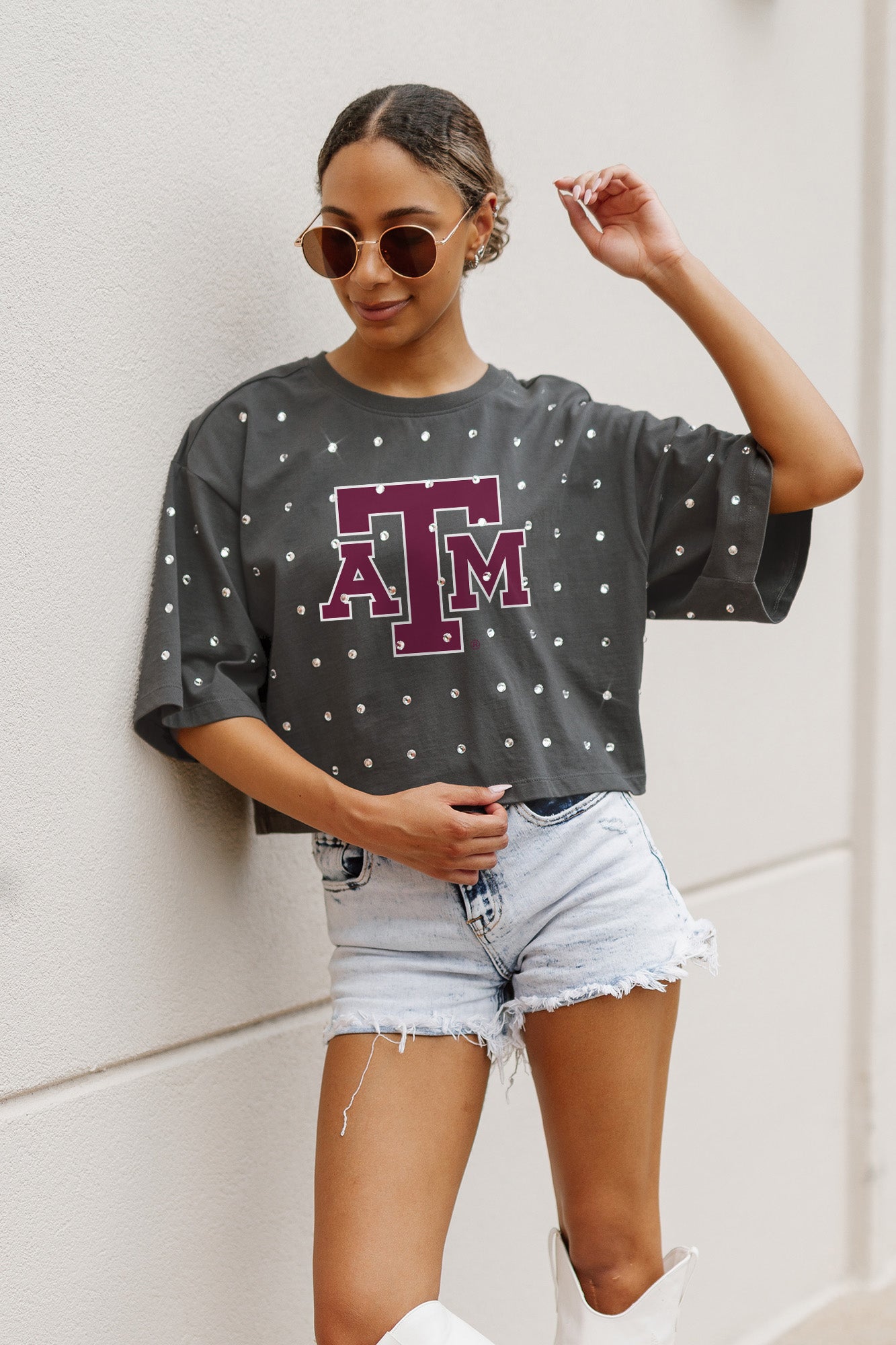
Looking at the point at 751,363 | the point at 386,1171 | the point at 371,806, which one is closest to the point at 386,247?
the point at 751,363

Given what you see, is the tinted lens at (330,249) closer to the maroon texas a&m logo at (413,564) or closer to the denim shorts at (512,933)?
the maroon texas a&m logo at (413,564)

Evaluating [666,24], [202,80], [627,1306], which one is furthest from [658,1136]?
[666,24]

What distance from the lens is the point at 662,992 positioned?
1.70 m

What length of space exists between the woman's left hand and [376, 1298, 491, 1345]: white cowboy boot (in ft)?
4.26

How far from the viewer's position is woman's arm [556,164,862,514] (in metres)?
1.67

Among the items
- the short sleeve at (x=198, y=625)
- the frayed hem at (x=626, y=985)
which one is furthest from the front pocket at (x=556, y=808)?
the short sleeve at (x=198, y=625)

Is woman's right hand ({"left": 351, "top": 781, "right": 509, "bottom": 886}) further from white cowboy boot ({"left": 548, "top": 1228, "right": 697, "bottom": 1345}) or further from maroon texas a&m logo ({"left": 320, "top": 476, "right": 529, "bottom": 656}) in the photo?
white cowboy boot ({"left": 548, "top": 1228, "right": 697, "bottom": 1345})

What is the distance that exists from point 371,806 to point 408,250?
68 cm

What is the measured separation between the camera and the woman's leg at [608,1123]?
1.66m

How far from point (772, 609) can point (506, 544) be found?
383 mm

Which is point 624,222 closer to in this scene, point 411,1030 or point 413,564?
point 413,564

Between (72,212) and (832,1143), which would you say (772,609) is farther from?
(832,1143)

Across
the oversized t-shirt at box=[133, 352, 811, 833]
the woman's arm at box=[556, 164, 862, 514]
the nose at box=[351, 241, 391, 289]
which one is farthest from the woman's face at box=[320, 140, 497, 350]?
the woman's arm at box=[556, 164, 862, 514]

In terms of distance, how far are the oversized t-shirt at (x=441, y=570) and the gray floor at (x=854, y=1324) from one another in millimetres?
1912
